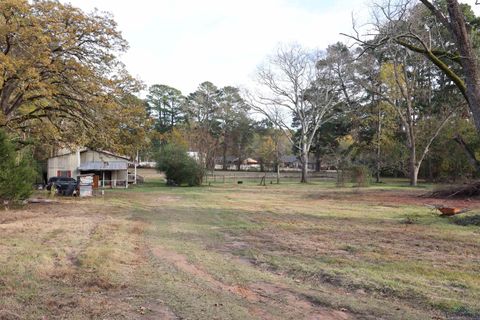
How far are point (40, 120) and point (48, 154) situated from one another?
16.3m

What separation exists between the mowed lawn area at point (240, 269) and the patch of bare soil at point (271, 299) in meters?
0.01

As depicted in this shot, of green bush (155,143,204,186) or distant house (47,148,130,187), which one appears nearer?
distant house (47,148,130,187)

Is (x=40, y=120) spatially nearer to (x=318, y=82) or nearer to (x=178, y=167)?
(x=178, y=167)

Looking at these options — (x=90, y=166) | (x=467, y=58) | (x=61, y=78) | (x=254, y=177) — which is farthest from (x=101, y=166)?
(x=467, y=58)

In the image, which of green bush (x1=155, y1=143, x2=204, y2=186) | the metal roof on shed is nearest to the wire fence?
green bush (x1=155, y1=143, x2=204, y2=186)

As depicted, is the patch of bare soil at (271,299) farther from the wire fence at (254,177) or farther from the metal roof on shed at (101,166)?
Answer: the wire fence at (254,177)

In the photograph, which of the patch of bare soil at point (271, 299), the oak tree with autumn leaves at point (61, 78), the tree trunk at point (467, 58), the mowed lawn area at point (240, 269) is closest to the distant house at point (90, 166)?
the oak tree with autumn leaves at point (61, 78)

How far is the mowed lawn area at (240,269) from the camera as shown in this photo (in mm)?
5297

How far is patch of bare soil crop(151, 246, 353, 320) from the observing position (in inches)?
203

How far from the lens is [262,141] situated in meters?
85.4

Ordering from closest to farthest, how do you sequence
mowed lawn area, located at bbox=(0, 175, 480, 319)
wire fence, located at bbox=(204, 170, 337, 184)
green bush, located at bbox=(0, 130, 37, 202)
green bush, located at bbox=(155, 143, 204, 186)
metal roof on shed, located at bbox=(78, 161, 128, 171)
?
mowed lawn area, located at bbox=(0, 175, 480, 319) → green bush, located at bbox=(0, 130, 37, 202) → metal roof on shed, located at bbox=(78, 161, 128, 171) → green bush, located at bbox=(155, 143, 204, 186) → wire fence, located at bbox=(204, 170, 337, 184)

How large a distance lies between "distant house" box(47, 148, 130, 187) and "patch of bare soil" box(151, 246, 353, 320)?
106 ft

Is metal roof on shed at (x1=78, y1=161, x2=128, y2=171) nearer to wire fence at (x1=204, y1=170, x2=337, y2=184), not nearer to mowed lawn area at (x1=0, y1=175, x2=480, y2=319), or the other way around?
wire fence at (x1=204, y1=170, x2=337, y2=184)

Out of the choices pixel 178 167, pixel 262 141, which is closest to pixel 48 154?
pixel 178 167
